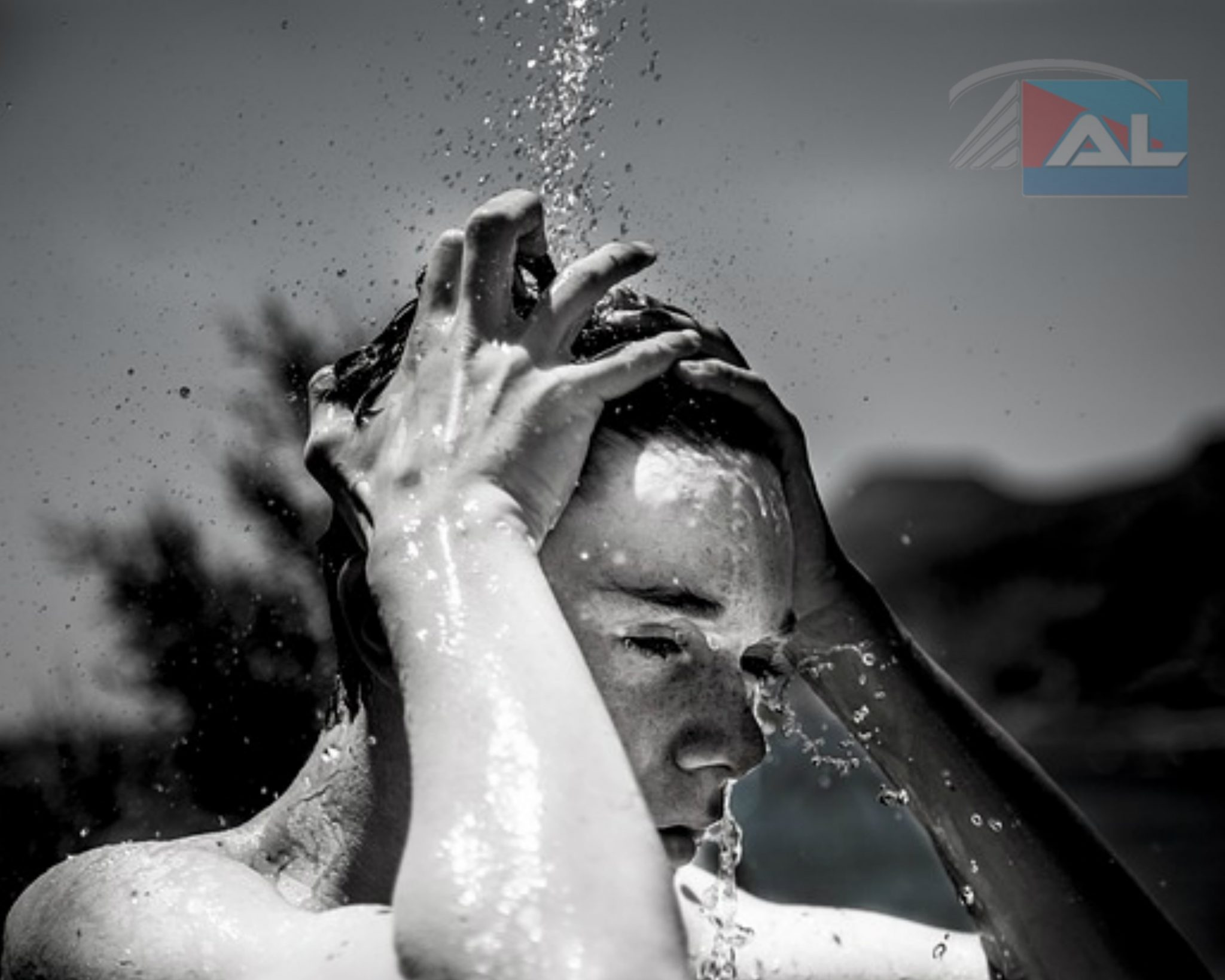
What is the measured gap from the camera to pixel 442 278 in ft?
5.60

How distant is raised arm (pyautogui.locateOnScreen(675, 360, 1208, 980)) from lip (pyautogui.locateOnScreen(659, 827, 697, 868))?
13.4 inches

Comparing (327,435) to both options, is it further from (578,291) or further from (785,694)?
(785,694)

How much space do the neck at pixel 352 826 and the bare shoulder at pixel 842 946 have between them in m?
0.60

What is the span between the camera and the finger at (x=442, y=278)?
1702 millimetres

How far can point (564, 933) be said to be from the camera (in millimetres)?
1248

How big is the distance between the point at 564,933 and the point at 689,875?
1.37m

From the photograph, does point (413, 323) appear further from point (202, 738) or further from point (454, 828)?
point (202, 738)

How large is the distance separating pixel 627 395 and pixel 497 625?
0.57m

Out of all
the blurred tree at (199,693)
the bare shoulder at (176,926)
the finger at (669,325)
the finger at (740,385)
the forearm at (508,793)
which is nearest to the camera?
the forearm at (508,793)

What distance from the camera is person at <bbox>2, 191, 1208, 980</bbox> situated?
131 cm

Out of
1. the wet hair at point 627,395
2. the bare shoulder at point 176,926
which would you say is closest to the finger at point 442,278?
the wet hair at point 627,395

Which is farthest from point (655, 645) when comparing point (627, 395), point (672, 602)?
point (627, 395)

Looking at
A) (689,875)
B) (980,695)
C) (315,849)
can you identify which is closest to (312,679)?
(689,875)

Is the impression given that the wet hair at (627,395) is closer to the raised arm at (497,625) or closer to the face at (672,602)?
the face at (672,602)
